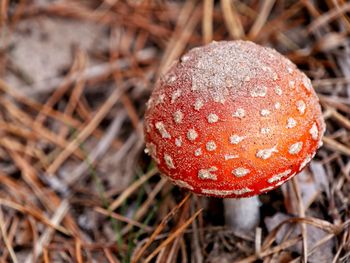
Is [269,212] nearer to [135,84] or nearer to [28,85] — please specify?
[135,84]

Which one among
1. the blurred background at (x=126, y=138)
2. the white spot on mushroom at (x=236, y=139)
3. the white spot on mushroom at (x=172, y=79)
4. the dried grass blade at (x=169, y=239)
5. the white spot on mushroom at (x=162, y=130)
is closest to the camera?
the white spot on mushroom at (x=236, y=139)

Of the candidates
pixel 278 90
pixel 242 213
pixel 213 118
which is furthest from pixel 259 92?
pixel 242 213

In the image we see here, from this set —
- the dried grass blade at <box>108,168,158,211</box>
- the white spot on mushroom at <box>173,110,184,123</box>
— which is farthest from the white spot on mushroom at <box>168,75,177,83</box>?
the dried grass blade at <box>108,168,158,211</box>

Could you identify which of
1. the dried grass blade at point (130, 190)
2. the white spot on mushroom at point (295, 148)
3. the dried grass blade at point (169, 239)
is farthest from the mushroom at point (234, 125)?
the dried grass blade at point (130, 190)

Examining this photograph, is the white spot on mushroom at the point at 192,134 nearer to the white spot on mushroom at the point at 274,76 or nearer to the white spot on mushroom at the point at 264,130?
the white spot on mushroom at the point at 264,130

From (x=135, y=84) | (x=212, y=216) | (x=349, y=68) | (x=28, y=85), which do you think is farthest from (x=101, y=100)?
(x=349, y=68)

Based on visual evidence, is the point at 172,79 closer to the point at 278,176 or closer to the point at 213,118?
the point at 213,118
